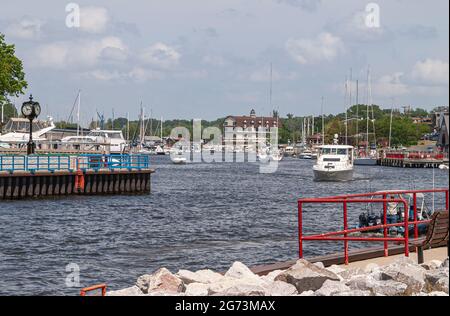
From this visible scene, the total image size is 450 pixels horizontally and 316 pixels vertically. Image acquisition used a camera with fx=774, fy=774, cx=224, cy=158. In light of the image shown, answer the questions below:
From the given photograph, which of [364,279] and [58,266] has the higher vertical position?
[364,279]

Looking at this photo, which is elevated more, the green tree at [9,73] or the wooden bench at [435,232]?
the green tree at [9,73]

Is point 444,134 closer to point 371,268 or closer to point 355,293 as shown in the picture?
point 355,293

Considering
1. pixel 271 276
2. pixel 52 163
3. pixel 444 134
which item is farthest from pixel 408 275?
pixel 52 163

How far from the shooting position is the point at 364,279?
43.4 feet

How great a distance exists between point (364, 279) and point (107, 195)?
4548 cm

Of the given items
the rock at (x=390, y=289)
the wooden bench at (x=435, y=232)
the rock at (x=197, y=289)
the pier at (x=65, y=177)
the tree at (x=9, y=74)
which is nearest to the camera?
the rock at (x=390, y=289)

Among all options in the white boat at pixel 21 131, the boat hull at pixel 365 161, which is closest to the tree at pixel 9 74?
the white boat at pixel 21 131

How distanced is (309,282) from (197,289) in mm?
1948

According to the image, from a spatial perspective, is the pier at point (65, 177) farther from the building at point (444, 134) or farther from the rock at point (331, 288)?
the building at point (444, 134)

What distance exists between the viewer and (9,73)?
7025 cm

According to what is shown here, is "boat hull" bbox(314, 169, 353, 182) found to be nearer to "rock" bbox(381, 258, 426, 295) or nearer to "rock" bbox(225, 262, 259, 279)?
"rock" bbox(225, 262, 259, 279)

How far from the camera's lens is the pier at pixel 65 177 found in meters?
50.8
